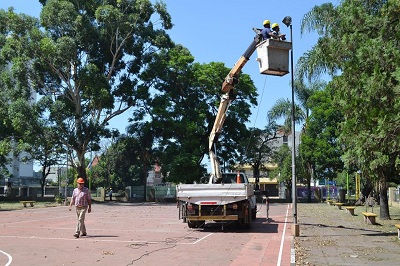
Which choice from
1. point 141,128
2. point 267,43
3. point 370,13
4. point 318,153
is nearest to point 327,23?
point 370,13

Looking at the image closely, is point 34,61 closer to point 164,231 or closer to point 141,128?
point 141,128

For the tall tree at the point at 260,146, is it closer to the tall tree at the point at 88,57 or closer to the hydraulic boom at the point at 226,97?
the tall tree at the point at 88,57

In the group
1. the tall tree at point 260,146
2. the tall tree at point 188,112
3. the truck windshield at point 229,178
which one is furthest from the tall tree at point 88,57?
the truck windshield at point 229,178

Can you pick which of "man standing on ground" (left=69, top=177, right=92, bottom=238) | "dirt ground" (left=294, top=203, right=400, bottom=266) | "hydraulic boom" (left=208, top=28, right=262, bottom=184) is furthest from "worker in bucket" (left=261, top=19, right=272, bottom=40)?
"man standing on ground" (left=69, top=177, right=92, bottom=238)

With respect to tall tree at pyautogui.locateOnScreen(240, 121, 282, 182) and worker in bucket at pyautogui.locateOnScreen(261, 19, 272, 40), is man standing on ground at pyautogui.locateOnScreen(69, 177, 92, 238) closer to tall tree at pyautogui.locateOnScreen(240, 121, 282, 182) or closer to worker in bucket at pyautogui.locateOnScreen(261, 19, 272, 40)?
Answer: worker in bucket at pyautogui.locateOnScreen(261, 19, 272, 40)

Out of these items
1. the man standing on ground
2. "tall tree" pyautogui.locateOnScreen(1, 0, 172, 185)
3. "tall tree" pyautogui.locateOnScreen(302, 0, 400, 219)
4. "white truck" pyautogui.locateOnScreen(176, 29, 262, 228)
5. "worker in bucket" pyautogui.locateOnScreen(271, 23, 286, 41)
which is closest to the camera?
"tall tree" pyautogui.locateOnScreen(302, 0, 400, 219)

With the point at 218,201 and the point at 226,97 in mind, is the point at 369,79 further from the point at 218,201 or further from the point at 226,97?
the point at 226,97

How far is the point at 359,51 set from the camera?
13.7m

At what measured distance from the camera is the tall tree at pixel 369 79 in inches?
488

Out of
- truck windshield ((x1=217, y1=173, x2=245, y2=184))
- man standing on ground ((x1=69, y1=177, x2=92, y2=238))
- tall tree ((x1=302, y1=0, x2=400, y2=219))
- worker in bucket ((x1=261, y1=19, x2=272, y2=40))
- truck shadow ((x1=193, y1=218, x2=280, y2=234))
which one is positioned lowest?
truck shadow ((x1=193, y1=218, x2=280, y2=234))

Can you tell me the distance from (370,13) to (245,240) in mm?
8436

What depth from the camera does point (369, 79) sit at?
42.0 feet

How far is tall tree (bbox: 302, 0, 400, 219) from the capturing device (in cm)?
1240

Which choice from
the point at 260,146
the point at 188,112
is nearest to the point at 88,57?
the point at 188,112
